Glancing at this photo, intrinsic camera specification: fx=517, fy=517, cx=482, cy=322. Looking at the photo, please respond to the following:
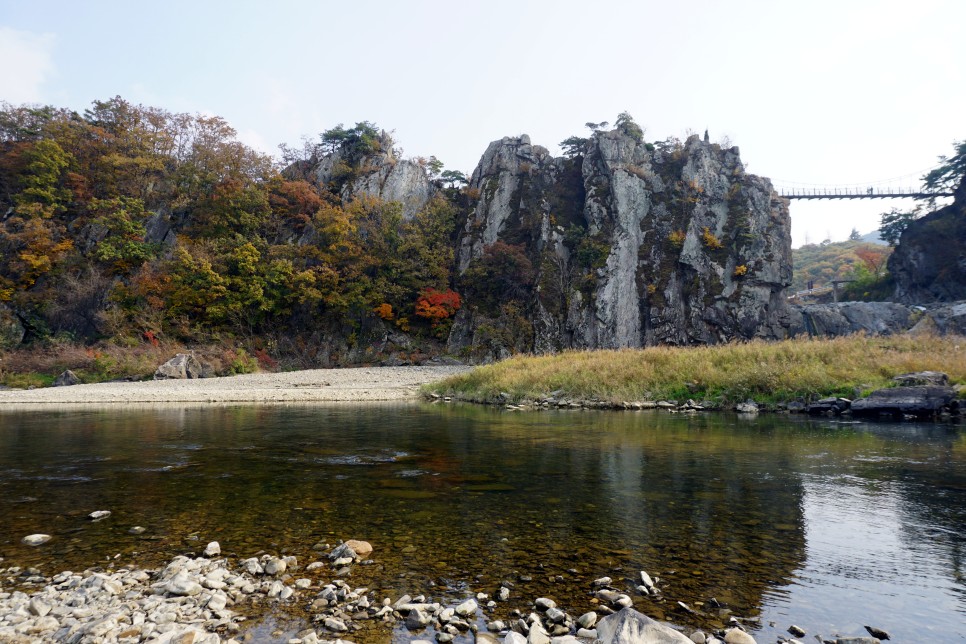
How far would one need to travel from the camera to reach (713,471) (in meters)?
8.90

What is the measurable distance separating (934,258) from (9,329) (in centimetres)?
8728

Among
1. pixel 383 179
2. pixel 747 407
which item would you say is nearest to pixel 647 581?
pixel 747 407

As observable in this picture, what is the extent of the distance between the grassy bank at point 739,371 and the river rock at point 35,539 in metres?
17.7

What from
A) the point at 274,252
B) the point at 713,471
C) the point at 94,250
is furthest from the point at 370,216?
the point at 713,471

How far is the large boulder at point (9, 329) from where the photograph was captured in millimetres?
38109

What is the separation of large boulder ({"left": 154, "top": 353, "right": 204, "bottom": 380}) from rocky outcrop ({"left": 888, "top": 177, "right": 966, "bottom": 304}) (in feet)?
228

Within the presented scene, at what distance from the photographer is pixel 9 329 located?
39344 mm

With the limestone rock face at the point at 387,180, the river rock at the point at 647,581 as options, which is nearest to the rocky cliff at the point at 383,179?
the limestone rock face at the point at 387,180

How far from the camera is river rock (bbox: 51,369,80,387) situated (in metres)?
31.7

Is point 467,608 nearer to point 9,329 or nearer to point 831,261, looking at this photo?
point 9,329

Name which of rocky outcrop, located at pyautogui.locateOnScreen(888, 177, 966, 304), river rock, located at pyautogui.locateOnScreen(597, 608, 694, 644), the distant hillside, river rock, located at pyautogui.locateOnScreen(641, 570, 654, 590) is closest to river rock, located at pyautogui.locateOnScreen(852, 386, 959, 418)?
river rock, located at pyautogui.locateOnScreen(641, 570, 654, 590)

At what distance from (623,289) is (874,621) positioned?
44212mm

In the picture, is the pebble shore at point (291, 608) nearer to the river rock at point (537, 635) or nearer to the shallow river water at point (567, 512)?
the river rock at point (537, 635)

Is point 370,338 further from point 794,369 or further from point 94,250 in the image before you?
point 794,369
